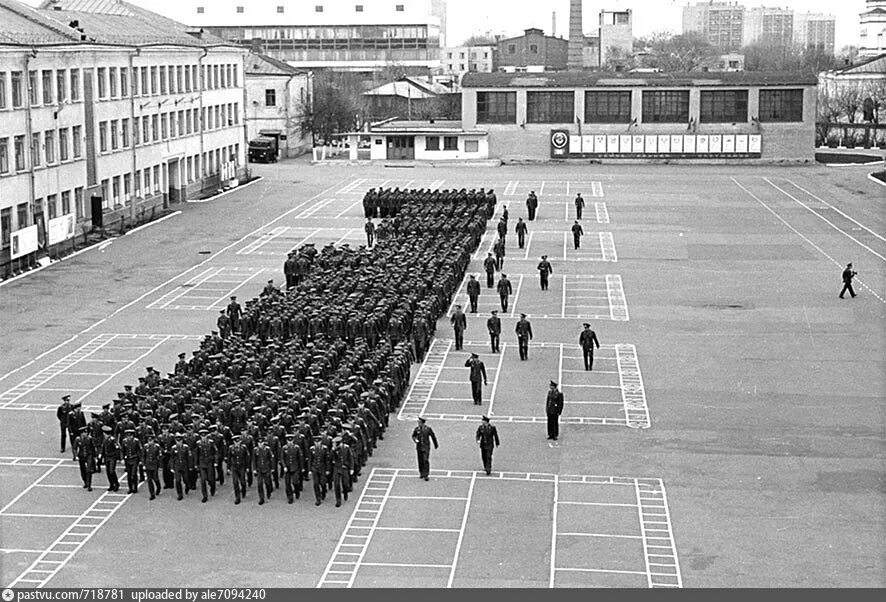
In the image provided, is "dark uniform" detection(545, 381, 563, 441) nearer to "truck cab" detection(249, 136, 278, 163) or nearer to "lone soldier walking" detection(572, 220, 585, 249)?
"lone soldier walking" detection(572, 220, 585, 249)

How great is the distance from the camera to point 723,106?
319ft

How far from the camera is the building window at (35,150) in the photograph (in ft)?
177

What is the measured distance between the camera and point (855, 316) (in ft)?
133

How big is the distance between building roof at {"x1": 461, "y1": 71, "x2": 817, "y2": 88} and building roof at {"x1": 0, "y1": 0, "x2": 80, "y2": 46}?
42946 mm

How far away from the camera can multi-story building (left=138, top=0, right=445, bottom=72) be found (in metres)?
168

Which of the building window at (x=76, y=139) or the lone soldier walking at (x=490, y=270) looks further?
the building window at (x=76, y=139)

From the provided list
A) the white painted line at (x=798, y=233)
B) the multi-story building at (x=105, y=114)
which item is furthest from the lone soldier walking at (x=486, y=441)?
the multi-story building at (x=105, y=114)

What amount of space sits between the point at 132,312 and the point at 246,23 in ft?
445

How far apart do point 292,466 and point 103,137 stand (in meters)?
41.5

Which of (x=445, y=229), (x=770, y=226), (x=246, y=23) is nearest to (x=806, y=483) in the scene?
(x=445, y=229)

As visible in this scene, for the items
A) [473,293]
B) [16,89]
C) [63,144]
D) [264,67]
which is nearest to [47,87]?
[63,144]

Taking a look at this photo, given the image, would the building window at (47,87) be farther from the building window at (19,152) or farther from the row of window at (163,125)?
the row of window at (163,125)

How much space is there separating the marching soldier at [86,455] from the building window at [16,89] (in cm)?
3107

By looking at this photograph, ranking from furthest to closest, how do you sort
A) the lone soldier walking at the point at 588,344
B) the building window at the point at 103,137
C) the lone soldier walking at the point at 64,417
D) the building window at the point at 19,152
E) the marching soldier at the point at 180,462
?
the building window at the point at 103,137 → the building window at the point at 19,152 → the lone soldier walking at the point at 588,344 → the lone soldier walking at the point at 64,417 → the marching soldier at the point at 180,462
